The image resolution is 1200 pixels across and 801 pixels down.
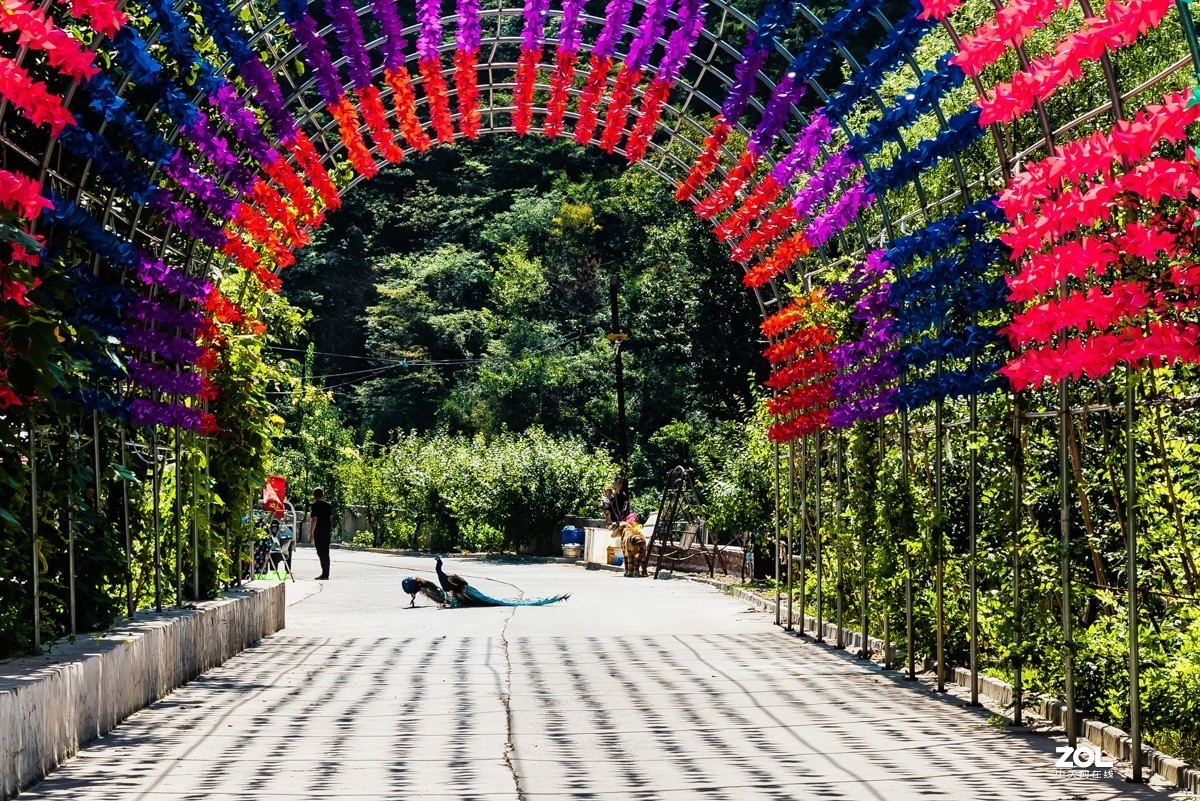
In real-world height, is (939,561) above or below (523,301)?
below

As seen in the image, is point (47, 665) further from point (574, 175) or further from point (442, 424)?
point (574, 175)

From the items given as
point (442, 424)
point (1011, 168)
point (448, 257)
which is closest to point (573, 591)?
point (1011, 168)

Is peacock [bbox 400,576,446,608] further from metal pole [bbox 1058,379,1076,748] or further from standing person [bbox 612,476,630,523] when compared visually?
metal pole [bbox 1058,379,1076,748]

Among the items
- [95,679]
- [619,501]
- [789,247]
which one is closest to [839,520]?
[789,247]

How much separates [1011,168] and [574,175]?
5998cm

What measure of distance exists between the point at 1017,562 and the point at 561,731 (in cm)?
307

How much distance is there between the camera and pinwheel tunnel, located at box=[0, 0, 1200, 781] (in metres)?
6.43

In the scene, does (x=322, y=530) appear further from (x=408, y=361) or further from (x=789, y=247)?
(x=408, y=361)

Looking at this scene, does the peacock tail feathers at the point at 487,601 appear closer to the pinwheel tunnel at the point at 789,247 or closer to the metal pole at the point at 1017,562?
the pinwheel tunnel at the point at 789,247

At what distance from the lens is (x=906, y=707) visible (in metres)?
10.5

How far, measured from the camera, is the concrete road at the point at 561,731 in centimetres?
751

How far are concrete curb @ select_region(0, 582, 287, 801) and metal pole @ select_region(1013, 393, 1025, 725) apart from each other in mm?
5563

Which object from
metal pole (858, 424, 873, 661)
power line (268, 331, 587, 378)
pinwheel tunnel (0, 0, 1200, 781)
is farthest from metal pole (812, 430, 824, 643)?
power line (268, 331, 587, 378)

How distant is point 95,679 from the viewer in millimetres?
8969
